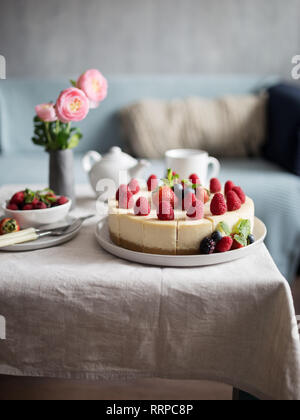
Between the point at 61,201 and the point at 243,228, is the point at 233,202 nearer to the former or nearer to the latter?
the point at 243,228

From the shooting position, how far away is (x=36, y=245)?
3.39 feet

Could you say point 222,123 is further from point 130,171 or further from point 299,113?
point 130,171

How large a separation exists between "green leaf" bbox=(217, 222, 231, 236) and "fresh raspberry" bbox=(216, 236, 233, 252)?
3 cm

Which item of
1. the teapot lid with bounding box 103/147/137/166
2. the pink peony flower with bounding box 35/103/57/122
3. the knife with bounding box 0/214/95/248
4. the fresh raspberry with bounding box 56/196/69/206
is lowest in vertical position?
the knife with bounding box 0/214/95/248

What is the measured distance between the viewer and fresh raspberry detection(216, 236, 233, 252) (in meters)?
0.94

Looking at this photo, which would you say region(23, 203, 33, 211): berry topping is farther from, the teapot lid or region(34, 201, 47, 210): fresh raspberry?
the teapot lid

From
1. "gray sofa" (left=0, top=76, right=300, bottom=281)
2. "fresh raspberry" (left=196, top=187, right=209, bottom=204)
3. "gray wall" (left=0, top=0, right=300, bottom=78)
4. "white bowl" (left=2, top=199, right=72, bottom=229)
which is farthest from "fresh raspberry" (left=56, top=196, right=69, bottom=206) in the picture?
"gray wall" (left=0, top=0, right=300, bottom=78)

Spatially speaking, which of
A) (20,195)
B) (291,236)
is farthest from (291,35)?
(20,195)

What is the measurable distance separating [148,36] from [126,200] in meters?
2.23

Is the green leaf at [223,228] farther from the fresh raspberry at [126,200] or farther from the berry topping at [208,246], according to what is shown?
the fresh raspberry at [126,200]

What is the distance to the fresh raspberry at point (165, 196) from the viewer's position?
1.03 m

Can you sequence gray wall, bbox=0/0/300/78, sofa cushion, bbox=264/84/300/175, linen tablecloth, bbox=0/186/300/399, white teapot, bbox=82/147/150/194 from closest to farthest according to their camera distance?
linen tablecloth, bbox=0/186/300/399
white teapot, bbox=82/147/150/194
sofa cushion, bbox=264/84/300/175
gray wall, bbox=0/0/300/78
